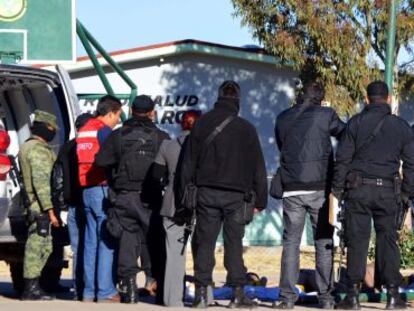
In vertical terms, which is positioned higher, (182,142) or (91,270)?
(182,142)

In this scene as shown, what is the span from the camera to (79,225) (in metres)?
12.9

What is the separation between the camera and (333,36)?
2152 cm

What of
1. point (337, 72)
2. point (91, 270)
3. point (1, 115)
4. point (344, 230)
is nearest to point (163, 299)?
point (91, 270)

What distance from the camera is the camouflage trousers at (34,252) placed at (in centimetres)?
1262

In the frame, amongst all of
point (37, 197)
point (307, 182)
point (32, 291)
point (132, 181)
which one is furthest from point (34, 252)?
point (307, 182)

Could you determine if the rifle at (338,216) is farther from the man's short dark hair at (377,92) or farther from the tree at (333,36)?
the tree at (333,36)

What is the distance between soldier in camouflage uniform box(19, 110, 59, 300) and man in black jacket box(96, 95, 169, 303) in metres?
0.70

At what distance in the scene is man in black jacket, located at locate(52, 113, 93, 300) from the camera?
1281 centimetres

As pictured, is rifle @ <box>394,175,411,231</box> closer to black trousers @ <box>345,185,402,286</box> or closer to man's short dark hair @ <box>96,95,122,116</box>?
black trousers @ <box>345,185,402,286</box>

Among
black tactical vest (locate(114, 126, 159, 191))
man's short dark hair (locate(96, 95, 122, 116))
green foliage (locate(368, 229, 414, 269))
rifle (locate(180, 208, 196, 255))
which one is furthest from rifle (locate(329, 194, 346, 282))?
green foliage (locate(368, 229, 414, 269))

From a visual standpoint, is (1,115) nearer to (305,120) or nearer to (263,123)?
(305,120)

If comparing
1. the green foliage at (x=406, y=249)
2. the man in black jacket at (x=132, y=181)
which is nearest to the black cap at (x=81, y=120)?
the man in black jacket at (x=132, y=181)

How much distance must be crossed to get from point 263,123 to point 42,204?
564 inches

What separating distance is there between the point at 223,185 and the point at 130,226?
1155 millimetres
